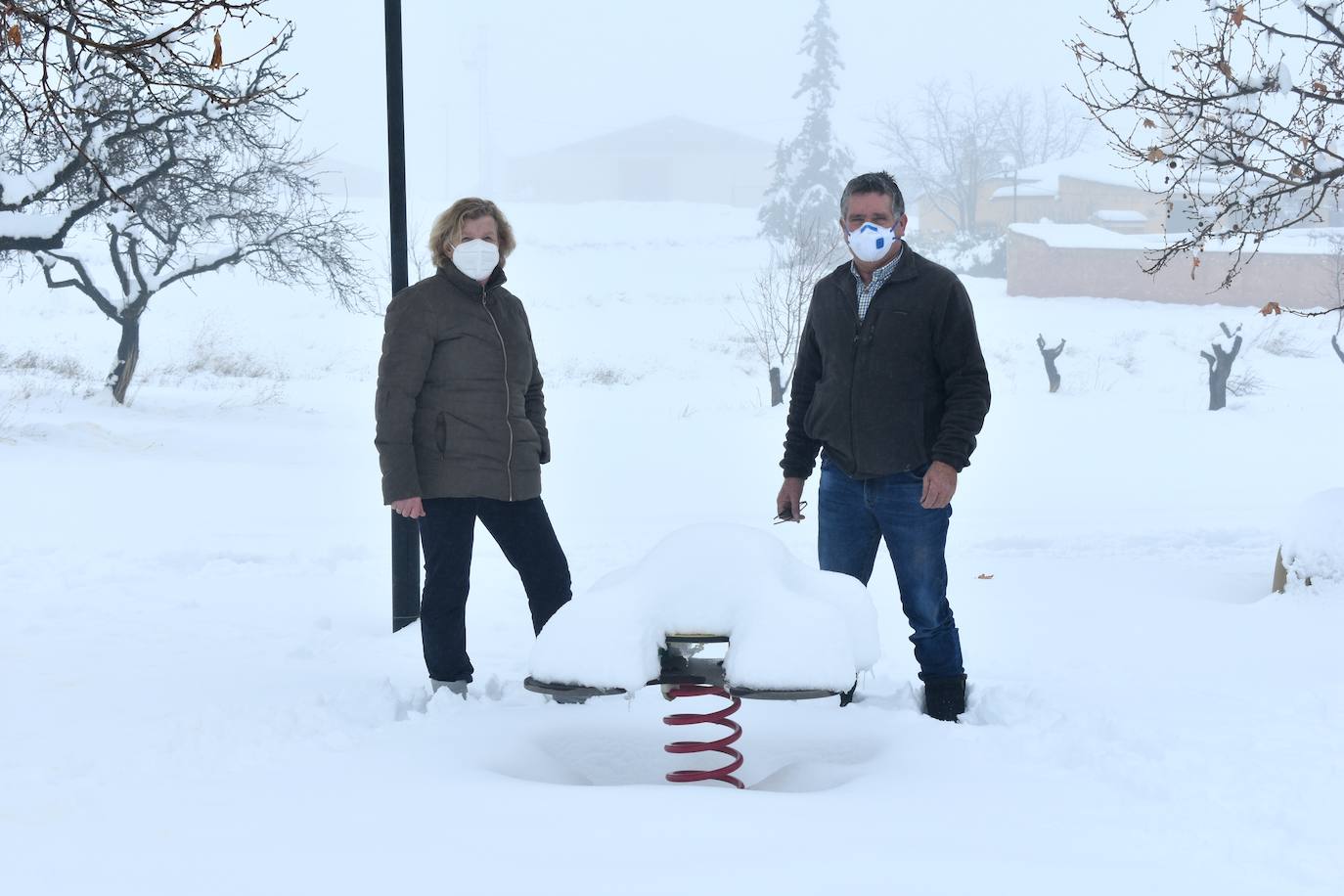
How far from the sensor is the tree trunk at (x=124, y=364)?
735 inches

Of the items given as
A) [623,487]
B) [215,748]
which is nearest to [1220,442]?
[623,487]

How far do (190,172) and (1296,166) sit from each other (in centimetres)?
1534

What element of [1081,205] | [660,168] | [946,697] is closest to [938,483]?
[946,697]

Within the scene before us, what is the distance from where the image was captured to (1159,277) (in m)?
38.0

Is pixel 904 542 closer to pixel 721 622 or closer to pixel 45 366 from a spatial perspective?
pixel 721 622

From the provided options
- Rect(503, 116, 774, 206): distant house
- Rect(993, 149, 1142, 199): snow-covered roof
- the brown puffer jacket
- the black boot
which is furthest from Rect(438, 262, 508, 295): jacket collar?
Rect(503, 116, 774, 206): distant house

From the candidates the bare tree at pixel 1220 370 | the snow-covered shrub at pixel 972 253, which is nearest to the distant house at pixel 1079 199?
the snow-covered shrub at pixel 972 253

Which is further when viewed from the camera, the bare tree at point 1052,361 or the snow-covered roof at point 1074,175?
the snow-covered roof at point 1074,175

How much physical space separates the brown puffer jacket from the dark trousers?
11 centimetres

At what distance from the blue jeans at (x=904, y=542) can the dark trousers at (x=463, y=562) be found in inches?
41.8

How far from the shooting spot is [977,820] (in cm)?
303

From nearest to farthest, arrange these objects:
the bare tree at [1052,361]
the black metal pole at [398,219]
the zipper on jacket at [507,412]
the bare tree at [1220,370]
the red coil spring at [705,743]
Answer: the red coil spring at [705,743]
the zipper on jacket at [507,412]
the black metal pole at [398,219]
the bare tree at [1220,370]
the bare tree at [1052,361]

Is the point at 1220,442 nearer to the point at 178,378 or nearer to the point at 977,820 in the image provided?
the point at 977,820

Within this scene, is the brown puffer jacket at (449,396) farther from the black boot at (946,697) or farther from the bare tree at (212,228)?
the bare tree at (212,228)
